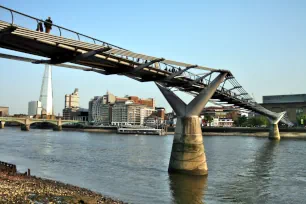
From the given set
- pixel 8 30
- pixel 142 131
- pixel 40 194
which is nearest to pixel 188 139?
pixel 40 194

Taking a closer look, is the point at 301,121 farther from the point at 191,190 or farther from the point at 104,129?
the point at 191,190

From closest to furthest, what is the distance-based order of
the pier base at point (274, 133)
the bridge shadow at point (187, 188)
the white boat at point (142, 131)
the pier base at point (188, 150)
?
the bridge shadow at point (187, 188) < the pier base at point (188, 150) < the pier base at point (274, 133) < the white boat at point (142, 131)

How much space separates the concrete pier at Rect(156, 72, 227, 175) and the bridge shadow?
869mm

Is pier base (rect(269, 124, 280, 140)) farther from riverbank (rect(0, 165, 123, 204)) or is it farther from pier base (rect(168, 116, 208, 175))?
riverbank (rect(0, 165, 123, 204))

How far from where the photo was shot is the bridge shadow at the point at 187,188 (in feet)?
74.2

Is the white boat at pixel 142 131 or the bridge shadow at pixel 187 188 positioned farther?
the white boat at pixel 142 131

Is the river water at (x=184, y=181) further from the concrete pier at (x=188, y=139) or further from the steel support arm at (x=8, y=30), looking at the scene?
the steel support arm at (x=8, y=30)

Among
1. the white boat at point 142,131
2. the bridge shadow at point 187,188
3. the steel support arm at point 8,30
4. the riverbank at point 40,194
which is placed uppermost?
the steel support arm at point 8,30

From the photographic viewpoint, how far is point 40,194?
755 inches

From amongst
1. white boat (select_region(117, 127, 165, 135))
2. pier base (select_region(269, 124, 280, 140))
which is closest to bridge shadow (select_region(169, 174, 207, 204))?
pier base (select_region(269, 124, 280, 140))

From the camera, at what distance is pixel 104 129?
169125 mm

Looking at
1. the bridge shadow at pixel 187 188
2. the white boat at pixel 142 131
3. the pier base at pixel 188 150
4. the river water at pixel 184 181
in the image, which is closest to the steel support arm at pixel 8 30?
the river water at pixel 184 181

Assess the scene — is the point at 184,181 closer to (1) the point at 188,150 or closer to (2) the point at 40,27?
(1) the point at 188,150

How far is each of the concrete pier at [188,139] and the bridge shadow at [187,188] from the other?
869 mm
